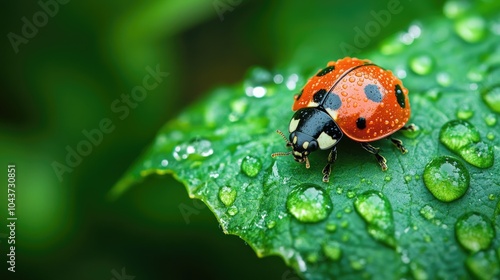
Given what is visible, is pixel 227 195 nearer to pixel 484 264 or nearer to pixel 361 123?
pixel 361 123

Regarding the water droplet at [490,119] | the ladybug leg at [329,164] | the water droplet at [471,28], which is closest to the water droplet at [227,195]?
the ladybug leg at [329,164]

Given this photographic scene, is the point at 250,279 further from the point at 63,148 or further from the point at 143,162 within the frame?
the point at 63,148

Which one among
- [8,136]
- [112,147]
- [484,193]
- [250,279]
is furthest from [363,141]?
[8,136]

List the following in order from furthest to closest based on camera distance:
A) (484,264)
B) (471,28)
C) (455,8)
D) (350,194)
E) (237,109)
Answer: (455,8) → (471,28) → (237,109) → (350,194) → (484,264)

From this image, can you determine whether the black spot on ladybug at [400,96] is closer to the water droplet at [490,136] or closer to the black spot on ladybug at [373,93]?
the black spot on ladybug at [373,93]

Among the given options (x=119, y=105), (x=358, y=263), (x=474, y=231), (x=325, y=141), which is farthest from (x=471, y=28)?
(x=119, y=105)

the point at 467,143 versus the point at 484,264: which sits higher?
the point at 467,143
